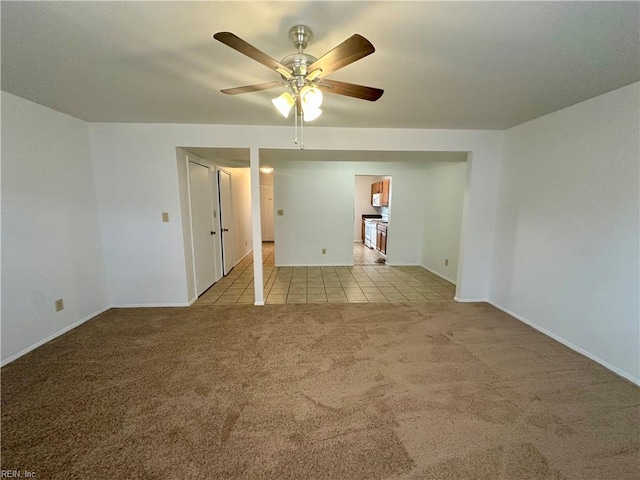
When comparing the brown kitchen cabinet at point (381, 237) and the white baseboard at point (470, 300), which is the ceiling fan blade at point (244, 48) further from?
the brown kitchen cabinet at point (381, 237)

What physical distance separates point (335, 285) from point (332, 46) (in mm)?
3469

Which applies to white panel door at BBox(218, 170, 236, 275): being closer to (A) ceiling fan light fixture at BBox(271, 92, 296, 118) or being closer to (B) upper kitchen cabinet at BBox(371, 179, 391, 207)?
(A) ceiling fan light fixture at BBox(271, 92, 296, 118)

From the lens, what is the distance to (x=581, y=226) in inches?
93.7

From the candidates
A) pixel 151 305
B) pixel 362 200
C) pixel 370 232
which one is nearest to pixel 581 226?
pixel 151 305

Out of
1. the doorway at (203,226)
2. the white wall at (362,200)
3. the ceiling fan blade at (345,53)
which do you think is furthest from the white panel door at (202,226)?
the white wall at (362,200)

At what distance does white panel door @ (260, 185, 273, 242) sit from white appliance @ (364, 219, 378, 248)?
10.5 ft

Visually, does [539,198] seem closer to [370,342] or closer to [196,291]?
[370,342]

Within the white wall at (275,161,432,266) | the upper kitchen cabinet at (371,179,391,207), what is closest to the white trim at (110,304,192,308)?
the white wall at (275,161,432,266)

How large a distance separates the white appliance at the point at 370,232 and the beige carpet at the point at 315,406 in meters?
4.79

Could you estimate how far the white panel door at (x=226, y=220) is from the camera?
4805 millimetres

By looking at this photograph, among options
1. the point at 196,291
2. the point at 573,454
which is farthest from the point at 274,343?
the point at 573,454

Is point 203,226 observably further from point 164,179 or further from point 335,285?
point 335,285

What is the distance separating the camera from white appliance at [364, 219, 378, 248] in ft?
24.4

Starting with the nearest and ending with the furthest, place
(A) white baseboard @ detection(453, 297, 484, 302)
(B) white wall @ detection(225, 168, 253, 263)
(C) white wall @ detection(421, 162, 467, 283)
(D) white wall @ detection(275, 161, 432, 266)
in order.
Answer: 1. (A) white baseboard @ detection(453, 297, 484, 302)
2. (C) white wall @ detection(421, 162, 467, 283)
3. (D) white wall @ detection(275, 161, 432, 266)
4. (B) white wall @ detection(225, 168, 253, 263)
